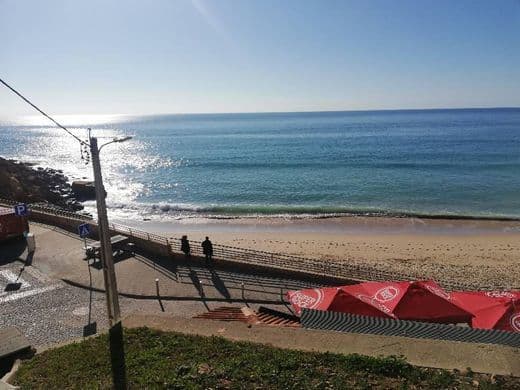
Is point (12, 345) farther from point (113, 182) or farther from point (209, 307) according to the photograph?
point (113, 182)

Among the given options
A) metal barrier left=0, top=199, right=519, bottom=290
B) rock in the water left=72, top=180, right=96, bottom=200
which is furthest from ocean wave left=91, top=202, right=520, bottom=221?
metal barrier left=0, top=199, right=519, bottom=290

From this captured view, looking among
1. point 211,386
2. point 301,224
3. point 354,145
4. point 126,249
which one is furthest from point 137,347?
point 354,145

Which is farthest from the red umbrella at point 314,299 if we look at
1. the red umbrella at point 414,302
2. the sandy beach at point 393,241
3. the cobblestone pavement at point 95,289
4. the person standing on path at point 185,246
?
the sandy beach at point 393,241

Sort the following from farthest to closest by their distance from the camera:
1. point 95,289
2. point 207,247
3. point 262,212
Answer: point 262,212, point 207,247, point 95,289

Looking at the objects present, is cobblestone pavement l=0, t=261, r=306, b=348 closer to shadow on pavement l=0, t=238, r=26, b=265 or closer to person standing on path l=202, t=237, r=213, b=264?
person standing on path l=202, t=237, r=213, b=264

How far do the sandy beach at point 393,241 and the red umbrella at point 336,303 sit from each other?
10.8m

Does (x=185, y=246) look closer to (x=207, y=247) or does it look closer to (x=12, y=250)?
(x=207, y=247)

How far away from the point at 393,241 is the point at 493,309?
17.6 m

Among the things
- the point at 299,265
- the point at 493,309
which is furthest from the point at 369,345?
the point at 299,265

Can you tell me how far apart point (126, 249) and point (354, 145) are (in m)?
78.1

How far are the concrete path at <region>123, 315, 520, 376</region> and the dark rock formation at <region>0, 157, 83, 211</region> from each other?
29.9m

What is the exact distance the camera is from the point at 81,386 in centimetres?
764

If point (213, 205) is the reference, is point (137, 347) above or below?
above

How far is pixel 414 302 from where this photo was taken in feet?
36.4
